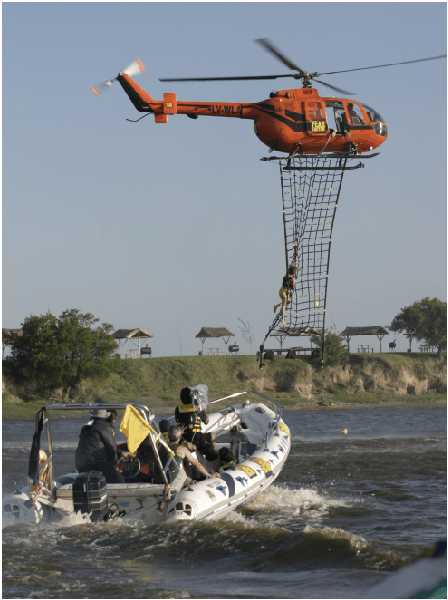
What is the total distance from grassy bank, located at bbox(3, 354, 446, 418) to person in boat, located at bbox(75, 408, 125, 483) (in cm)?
5191

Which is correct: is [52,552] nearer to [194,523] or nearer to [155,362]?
[194,523]

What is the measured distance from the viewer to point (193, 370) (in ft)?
272

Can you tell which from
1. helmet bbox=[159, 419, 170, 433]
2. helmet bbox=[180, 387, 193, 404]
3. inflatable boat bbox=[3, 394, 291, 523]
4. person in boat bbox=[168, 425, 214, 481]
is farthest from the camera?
helmet bbox=[159, 419, 170, 433]

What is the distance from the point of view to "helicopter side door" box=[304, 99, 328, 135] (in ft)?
62.5

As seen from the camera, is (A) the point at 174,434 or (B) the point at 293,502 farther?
(B) the point at 293,502

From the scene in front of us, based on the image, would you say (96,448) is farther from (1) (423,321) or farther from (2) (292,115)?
(1) (423,321)

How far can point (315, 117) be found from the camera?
19.1 m

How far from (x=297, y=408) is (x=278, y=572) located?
6159 centimetres

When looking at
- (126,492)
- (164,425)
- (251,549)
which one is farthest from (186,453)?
(164,425)

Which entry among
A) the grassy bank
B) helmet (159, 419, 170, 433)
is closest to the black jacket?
helmet (159, 419, 170, 433)

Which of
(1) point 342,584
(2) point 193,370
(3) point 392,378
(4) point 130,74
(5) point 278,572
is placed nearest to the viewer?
(1) point 342,584

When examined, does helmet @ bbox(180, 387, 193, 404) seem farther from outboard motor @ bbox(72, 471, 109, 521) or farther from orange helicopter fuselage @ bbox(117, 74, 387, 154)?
orange helicopter fuselage @ bbox(117, 74, 387, 154)

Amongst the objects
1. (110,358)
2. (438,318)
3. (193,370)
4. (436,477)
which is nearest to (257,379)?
(193,370)

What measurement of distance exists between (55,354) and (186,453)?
57.1m
